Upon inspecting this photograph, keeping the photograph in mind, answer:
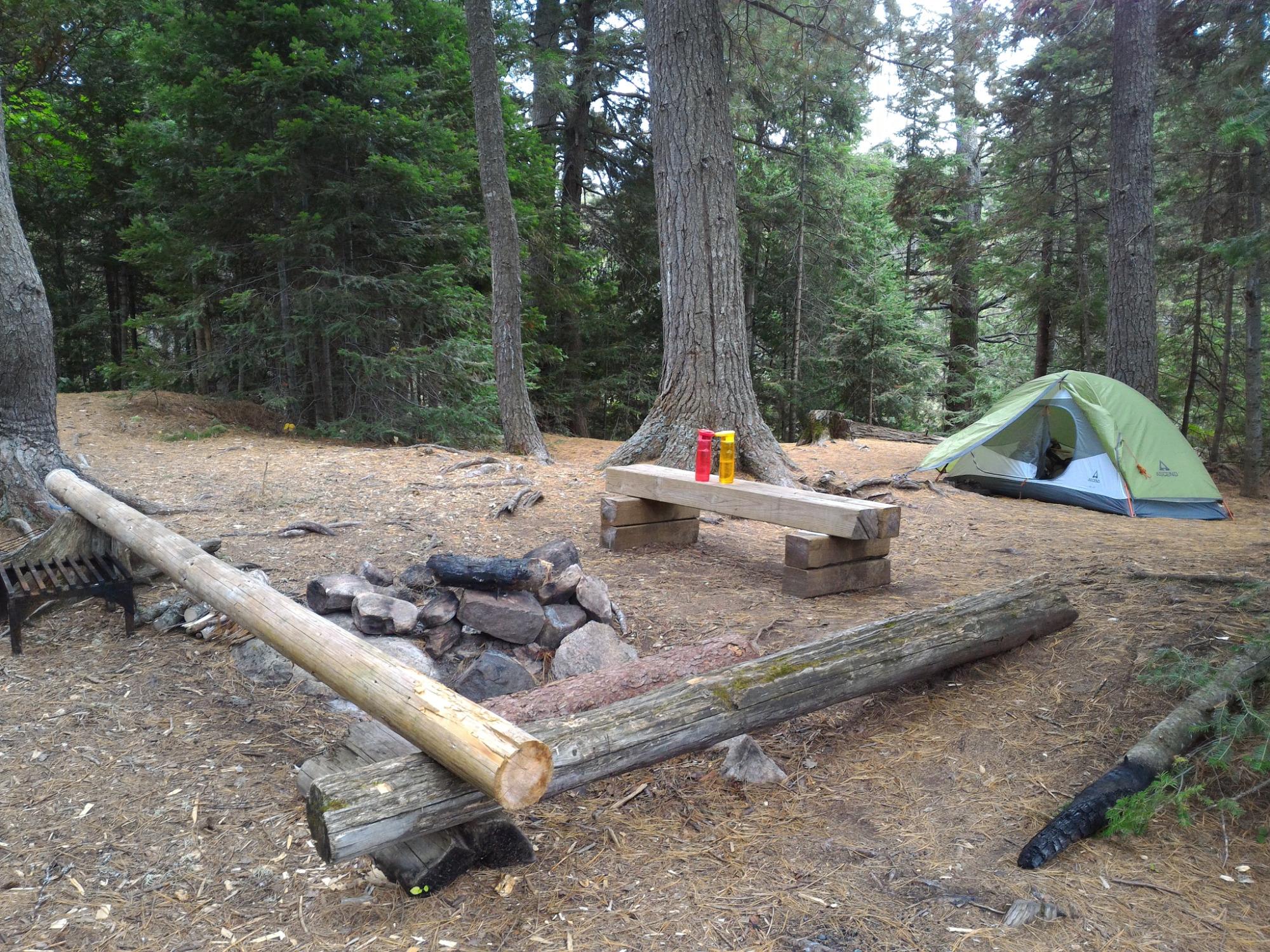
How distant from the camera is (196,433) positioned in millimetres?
10102

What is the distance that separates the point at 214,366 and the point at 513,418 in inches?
179

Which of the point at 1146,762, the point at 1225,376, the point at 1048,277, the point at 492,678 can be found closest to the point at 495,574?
the point at 492,678

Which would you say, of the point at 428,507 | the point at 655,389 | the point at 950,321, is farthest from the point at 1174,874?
the point at 950,321

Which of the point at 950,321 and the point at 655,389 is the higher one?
the point at 950,321

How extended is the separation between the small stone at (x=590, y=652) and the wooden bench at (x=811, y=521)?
1200mm

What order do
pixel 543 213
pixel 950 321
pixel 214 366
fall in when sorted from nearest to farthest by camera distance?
pixel 214 366 < pixel 543 213 < pixel 950 321

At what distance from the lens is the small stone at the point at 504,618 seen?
13.8ft

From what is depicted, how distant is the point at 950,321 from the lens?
59.2 ft

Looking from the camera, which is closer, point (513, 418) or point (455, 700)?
point (455, 700)

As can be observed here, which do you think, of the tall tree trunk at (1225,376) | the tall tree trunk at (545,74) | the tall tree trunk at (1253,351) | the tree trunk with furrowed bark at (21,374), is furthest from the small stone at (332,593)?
the tall tree trunk at (1225,376)

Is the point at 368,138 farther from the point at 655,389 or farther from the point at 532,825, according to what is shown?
the point at 532,825

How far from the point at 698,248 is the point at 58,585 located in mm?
5733

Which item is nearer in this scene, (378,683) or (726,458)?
(378,683)

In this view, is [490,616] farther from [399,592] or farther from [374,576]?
[374,576]
